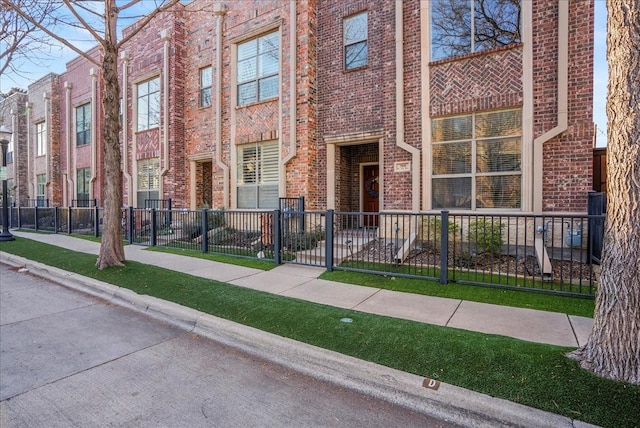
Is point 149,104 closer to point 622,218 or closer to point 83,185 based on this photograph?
point 83,185

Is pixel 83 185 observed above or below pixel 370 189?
above

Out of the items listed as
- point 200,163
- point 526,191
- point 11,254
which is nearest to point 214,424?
point 526,191

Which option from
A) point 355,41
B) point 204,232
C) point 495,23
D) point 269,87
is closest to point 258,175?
point 269,87

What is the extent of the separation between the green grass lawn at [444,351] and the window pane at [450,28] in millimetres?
7770

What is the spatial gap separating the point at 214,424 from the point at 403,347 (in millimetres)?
1938

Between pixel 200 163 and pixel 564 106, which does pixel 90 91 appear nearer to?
pixel 200 163

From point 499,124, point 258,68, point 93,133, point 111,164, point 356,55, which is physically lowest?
point 111,164

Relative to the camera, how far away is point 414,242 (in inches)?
317

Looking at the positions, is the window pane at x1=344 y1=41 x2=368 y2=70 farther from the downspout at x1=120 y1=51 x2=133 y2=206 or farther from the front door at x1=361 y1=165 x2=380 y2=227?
the downspout at x1=120 y1=51 x2=133 y2=206

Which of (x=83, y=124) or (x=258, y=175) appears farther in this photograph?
(x=83, y=124)

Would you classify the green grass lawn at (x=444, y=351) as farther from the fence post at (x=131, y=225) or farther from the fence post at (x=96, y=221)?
the fence post at (x=96, y=221)

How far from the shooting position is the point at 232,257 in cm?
893

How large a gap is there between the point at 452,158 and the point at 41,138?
93.2ft

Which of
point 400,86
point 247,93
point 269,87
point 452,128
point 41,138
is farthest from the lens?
point 41,138
